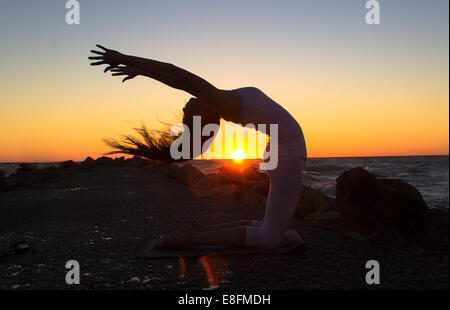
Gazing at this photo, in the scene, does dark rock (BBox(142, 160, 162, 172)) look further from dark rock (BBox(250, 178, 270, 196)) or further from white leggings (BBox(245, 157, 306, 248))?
white leggings (BBox(245, 157, 306, 248))

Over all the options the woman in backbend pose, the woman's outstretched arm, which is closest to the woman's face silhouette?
the woman in backbend pose

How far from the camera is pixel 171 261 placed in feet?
9.51

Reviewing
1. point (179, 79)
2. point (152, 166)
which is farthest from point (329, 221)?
point (152, 166)

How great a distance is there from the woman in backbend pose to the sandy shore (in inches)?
8.2

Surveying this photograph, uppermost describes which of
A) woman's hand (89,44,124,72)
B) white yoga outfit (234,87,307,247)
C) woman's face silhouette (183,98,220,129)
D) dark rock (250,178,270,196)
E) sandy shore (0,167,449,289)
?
woman's hand (89,44,124,72)

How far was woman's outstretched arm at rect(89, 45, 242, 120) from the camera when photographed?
8.35ft

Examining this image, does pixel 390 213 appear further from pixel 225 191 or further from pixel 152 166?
pixel 152 166

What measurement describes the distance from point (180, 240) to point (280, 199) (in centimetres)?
97

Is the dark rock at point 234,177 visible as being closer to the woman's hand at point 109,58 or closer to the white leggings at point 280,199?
the white leggings at point 280,199

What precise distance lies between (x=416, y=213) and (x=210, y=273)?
2349 millimetres

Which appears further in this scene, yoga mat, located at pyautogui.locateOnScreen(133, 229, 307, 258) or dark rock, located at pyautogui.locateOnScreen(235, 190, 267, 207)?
dark rock, located at pyautogui.locateOnScreen(235, 190, 267, 207)

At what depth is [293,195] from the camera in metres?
2.94

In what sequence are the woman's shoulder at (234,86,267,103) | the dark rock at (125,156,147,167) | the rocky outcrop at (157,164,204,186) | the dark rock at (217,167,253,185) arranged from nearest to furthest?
the woman's shoulder at (234,86,267,103) < the dark rock at (217,167,253,185) < the rocky outcrop at (157,164,204,186) < the dark rock at (125,156,147,167)
